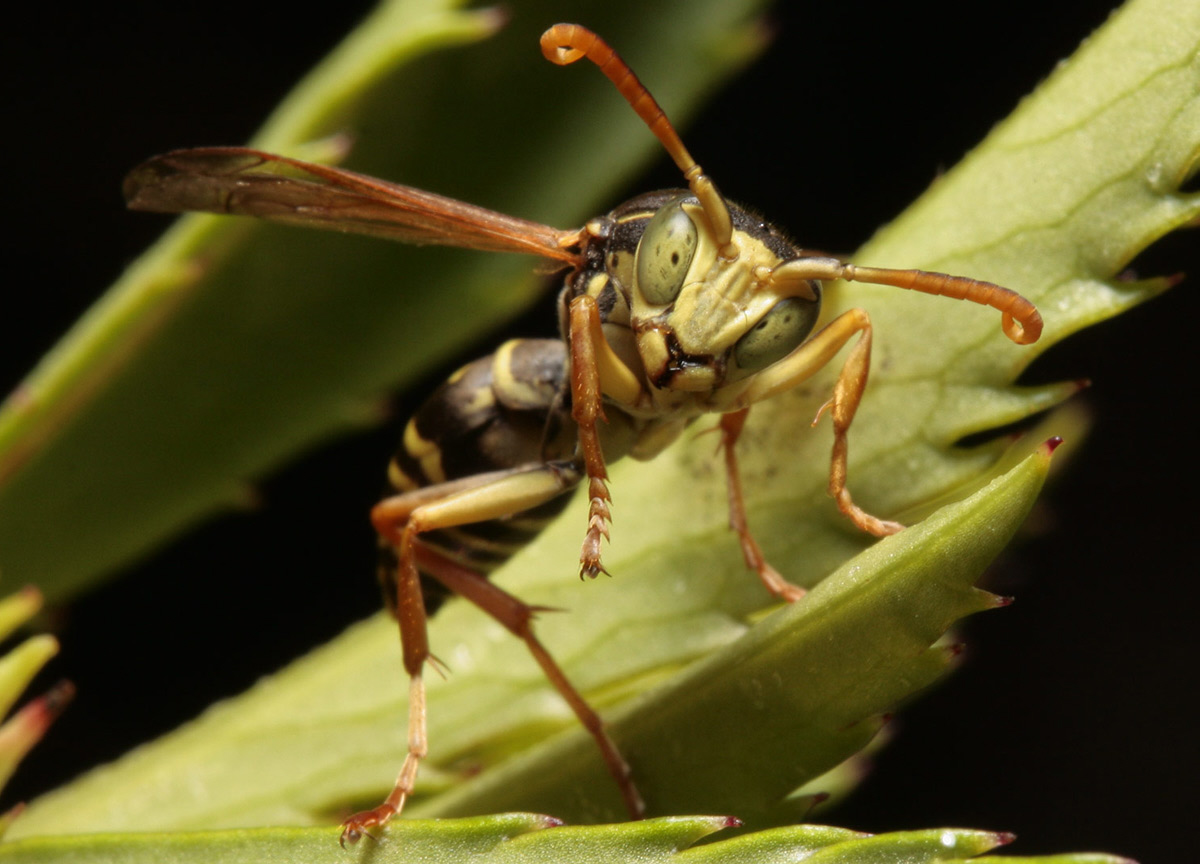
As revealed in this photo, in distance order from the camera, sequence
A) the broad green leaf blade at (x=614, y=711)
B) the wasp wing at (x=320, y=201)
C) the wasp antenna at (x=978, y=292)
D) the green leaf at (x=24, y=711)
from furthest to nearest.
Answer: the wasp wing at (x=320, y=201), the green leaf at (x=24, y=711), the wasp antenna at (x=978, y=292), the broad green leaf blade at (x=614, y=711)

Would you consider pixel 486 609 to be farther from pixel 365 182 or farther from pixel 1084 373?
pixel 1084 373

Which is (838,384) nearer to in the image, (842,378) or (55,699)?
(842,378)

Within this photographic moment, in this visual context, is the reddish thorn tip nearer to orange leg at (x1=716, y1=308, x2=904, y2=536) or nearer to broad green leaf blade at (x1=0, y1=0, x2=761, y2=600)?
broad green leaf blade at (x1=0, y1=0, x2=761, y2=600)

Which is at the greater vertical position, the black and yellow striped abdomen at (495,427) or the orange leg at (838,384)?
the black and yellow striped abdomen at (495,427)

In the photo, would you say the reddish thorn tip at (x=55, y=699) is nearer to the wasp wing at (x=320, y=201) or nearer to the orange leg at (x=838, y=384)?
the wasp wing at (x=320, y=201)

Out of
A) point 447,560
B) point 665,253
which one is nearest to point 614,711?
point 447,560

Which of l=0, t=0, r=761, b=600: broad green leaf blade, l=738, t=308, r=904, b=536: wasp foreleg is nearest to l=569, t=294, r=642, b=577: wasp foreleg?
l=738, t=308, r=904, b=536: wasp foreleg

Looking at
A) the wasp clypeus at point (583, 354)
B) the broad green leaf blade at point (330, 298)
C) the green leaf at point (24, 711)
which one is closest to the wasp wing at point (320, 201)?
the wasp clypeus at point (583, 354)

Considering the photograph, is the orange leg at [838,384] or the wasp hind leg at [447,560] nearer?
the orange leg at [838,384]
